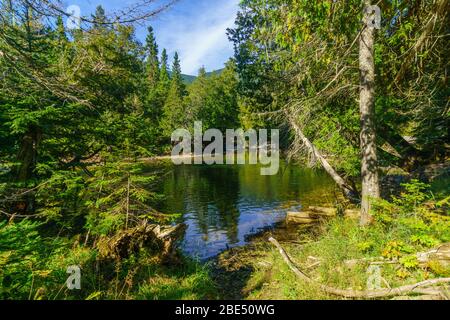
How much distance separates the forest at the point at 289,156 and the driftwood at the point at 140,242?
0.03m

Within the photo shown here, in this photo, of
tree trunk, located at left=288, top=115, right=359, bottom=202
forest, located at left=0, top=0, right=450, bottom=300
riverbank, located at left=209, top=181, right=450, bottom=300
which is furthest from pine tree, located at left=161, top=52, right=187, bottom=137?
riverbank, located at left=209, top=181, right=450, bottom=300

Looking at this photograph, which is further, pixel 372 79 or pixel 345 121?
pixel 345 121

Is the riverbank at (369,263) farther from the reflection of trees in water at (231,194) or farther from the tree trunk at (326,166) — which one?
the reflection of trees in water at (231,194)

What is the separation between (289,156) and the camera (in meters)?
10.3

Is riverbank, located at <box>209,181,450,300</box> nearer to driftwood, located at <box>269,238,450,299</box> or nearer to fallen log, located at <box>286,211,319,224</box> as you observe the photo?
driftwood, located at <box>269,238,450,299</box>

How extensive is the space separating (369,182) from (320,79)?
11.5ft

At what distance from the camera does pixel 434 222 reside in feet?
16.6

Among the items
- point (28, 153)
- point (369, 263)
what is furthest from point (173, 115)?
point (369, 263)

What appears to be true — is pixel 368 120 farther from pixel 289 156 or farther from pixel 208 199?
pixel 208 199

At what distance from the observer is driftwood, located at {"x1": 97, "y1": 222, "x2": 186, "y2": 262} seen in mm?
6969

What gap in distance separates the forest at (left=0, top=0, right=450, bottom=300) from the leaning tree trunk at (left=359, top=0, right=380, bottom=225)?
3 cm

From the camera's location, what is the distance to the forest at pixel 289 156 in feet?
12.9
